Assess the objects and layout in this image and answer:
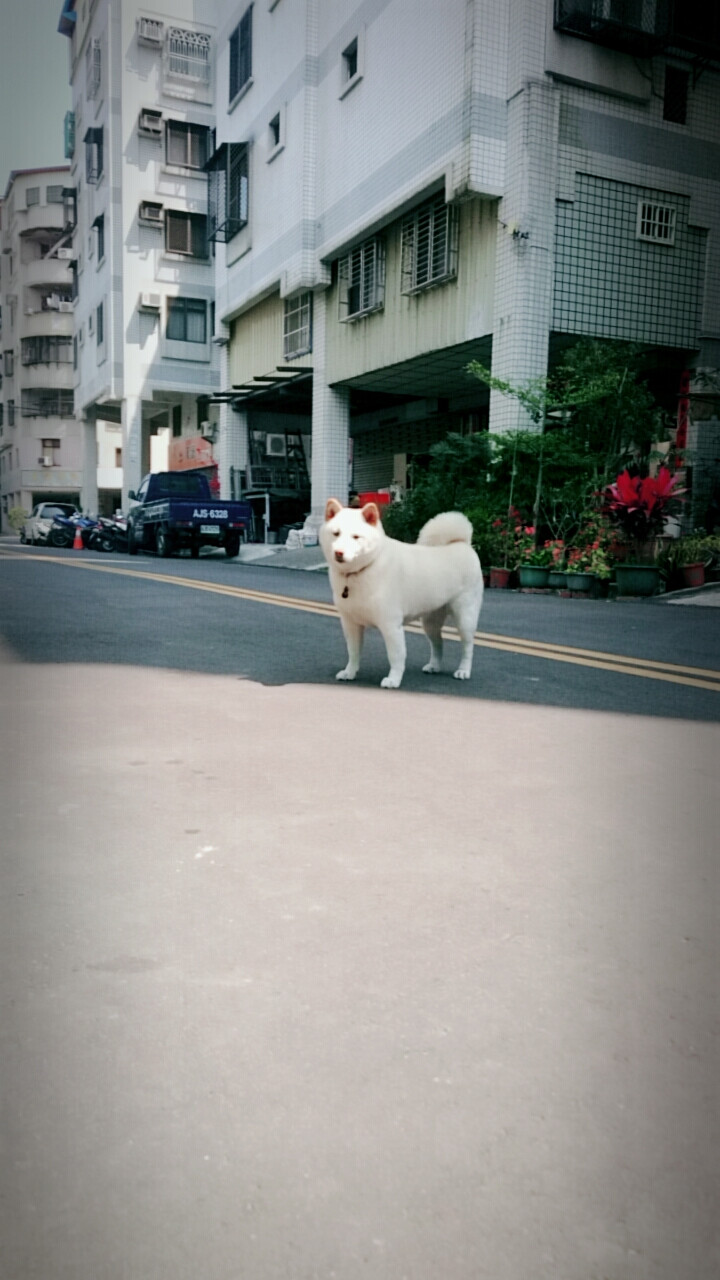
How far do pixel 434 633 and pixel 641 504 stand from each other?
7140 mm

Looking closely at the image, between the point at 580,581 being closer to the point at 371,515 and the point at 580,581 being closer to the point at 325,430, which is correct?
the point at 371,515

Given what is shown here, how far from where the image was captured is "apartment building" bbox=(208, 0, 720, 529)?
14.8m

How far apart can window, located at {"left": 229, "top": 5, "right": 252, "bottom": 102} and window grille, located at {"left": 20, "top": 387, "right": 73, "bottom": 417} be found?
101 ft

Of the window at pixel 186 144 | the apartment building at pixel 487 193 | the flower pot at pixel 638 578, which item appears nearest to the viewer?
the flower pot at pixel 638 578

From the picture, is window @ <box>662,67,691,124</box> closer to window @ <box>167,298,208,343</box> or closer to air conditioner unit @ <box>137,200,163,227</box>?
window @ <box>167,298,208,343</box>

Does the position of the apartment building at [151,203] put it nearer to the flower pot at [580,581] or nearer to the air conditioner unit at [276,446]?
the air conditioner unit at [276,446]

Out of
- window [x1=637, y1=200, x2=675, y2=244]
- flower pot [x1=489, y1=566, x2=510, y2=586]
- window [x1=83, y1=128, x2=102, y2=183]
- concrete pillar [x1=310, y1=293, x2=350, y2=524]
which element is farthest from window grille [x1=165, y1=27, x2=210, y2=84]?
flower pot [x1=489, y1=566, x2=510, y2=586]

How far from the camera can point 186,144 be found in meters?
33.2

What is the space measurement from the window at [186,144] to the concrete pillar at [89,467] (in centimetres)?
Answer: 1079

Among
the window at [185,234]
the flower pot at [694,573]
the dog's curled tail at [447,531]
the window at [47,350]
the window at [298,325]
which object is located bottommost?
the flower pot at [694,573]

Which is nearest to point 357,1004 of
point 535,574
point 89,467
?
point 535,574

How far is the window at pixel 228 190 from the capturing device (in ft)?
82.5

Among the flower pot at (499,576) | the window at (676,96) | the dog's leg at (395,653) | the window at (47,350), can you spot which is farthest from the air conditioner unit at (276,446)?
the window at (47,350)

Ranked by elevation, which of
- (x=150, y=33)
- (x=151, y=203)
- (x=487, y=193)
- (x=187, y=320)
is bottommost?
(x=487, y=193)
